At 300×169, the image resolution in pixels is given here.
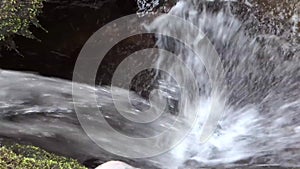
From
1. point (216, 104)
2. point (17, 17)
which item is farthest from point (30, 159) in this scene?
point (216, 104)

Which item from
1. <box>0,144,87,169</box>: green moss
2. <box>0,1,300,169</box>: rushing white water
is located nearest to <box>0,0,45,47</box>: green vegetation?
<box>0,1,300,169</box>: rushing white water

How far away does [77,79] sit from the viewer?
4.14m

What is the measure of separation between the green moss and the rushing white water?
0.67ft

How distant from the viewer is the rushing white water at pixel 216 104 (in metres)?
3.39

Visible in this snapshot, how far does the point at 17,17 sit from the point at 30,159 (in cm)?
151

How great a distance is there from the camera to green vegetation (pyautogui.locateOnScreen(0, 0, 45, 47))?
370cm

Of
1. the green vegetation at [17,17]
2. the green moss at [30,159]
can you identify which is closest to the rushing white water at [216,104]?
the green moss at [30,159]

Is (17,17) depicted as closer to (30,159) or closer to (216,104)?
(30,159)

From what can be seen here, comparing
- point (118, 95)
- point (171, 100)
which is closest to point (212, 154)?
point (171, 100)

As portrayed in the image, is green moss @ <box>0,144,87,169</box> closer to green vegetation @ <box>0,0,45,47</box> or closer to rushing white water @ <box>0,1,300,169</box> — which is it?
rushing white water @ <box>0,1,300,169</box>

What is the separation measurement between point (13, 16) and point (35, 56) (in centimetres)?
52

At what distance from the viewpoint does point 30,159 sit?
2.80 meters

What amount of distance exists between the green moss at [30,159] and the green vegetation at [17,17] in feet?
3.99

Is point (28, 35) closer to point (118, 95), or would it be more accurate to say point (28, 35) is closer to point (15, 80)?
point (15, 80)
